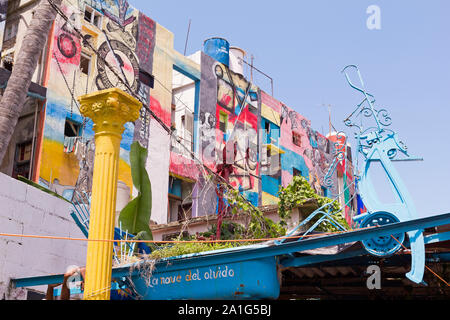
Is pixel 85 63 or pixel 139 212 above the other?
pixel 85 63

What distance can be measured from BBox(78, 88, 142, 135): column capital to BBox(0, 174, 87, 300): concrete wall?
3600 millimetres

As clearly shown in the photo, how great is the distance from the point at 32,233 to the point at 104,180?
14.0 feet

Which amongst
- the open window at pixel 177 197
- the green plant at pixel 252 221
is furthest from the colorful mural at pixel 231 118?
the green plant at pixel 252 221

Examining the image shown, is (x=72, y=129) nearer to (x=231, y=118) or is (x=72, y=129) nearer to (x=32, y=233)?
(x=32, y=233)

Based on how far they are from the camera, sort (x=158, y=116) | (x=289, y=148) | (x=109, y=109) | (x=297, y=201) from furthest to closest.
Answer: (x=289, y=148) < (x=158, y=116) < (x=297, y=201) < (x=109, y=109)

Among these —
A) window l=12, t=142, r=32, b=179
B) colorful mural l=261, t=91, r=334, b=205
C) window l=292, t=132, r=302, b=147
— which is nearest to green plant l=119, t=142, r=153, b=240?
window l=12, t=142, r=32, b=179

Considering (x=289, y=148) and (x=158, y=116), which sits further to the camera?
(x=289, y=148)

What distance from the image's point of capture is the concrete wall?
449 inches

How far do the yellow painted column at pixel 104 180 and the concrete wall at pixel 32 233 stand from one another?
12.0 ft

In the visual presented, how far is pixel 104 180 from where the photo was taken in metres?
8.62

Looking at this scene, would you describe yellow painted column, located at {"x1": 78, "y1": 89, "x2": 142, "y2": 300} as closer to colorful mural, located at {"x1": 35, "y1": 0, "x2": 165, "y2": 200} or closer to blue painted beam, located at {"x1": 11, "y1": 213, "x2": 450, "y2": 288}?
blue painted beam, located at {"x1": 11, "y1": 213, "x2": 450, "y2": 288}

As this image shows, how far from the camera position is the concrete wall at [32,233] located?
11414 millimetres

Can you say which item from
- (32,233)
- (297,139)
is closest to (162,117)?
(297,139)
